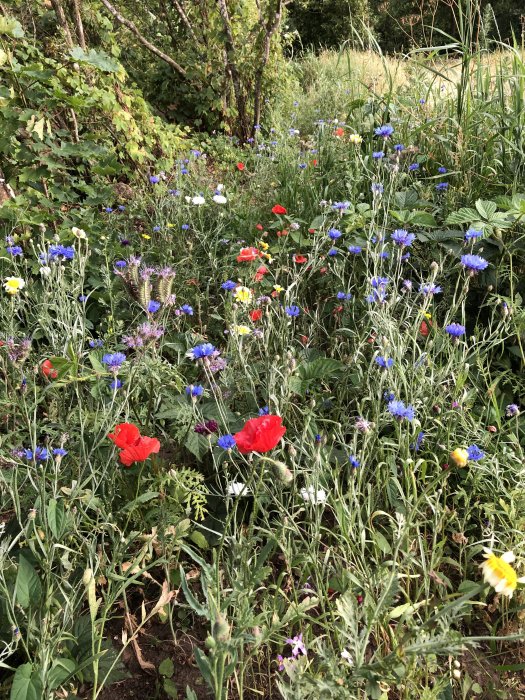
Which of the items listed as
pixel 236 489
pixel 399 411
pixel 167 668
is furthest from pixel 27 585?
pixel 399 411

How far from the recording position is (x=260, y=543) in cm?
140

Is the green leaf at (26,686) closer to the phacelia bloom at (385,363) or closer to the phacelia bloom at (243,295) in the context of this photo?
the phacelia bloom at (385,363)

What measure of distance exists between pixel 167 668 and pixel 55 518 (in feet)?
1.36

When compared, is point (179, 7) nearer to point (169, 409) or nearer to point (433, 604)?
point (169, 409)

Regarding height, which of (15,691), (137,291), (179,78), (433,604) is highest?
(179,78)

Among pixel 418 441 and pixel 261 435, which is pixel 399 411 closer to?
pixel 418 441

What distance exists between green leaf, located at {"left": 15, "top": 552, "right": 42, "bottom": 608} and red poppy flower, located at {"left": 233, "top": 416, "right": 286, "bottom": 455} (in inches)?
21.5

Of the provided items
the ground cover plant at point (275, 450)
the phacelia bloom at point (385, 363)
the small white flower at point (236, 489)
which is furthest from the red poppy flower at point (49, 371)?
the phacelia bloom at point (385, 363)

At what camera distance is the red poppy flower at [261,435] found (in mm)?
928

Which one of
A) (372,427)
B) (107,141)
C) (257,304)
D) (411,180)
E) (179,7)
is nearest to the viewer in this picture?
(372,427)

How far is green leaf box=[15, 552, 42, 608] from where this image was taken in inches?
42.8

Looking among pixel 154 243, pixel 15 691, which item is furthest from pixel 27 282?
pixel 15 691

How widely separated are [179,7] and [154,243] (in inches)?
123

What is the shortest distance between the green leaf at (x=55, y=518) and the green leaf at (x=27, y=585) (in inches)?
4.0
